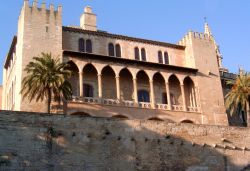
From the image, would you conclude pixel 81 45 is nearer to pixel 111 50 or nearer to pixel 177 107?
pixel 111 50

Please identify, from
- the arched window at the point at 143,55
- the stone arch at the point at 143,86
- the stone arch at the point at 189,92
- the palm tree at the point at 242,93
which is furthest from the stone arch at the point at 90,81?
the palm tree at the point at 242,93

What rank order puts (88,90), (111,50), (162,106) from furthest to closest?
1. (111,50)
2. (162,106)
3. (88,90)

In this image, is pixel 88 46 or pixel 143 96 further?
pixel 143 96

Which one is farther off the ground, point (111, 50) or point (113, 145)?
point (111, 50)

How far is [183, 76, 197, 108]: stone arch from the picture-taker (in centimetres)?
4312

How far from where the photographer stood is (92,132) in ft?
88.2

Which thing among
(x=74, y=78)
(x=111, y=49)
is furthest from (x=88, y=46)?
(x=74, y=78)

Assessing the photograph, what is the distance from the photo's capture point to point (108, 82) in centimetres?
4112

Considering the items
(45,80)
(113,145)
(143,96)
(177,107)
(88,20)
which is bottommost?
(113,145)

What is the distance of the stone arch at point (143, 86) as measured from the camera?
42.1 metres

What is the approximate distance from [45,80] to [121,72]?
961 centimetres

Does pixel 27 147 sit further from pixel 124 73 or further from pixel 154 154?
pixel 124 73

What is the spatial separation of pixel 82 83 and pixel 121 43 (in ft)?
22.1

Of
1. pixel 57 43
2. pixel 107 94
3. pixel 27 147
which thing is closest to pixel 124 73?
pixel 107 94
